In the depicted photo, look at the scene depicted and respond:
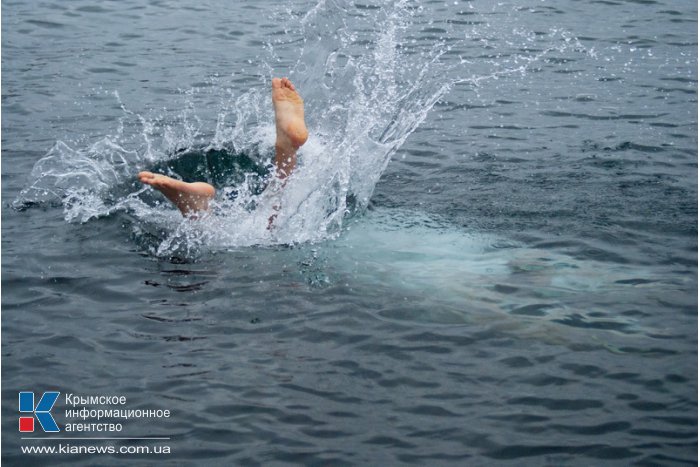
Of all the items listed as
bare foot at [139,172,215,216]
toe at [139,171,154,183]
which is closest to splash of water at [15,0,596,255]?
bare foot at [139,172,215,216]

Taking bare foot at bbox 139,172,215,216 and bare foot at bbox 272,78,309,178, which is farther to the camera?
bare foot at bbox 272,78,309,178

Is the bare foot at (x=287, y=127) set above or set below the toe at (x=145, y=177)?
above

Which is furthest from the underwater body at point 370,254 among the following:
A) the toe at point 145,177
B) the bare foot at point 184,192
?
the toe at point 145,177

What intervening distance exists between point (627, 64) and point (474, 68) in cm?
217

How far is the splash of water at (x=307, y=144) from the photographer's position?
773 centimetres

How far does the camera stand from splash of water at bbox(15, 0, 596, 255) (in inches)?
304

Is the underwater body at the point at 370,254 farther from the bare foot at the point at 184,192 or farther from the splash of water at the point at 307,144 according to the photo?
the bare foot at the point at 184,192

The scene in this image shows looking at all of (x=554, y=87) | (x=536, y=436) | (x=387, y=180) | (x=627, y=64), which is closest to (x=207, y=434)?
(x=536, y=436)

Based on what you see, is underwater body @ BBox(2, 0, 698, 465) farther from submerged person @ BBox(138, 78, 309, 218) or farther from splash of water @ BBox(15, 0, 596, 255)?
submerged person @ BBox(138, 78, 309, 218)

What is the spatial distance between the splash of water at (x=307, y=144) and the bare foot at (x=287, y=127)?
22cm

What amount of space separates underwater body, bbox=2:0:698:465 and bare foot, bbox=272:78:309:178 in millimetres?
243

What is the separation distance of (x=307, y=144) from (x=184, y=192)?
228 centimetres

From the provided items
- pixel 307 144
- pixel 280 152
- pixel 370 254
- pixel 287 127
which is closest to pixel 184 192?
pixel 280 152

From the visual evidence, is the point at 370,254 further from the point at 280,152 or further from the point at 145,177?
the point at 145,177
